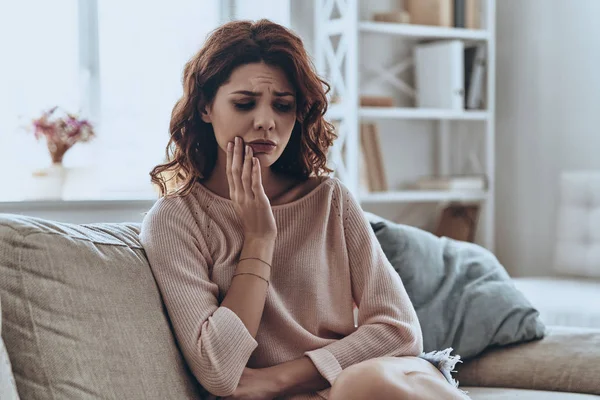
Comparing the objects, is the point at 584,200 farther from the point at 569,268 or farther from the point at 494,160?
the point at 494,160

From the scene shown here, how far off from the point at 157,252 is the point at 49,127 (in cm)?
187

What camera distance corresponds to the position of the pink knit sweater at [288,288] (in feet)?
4.71

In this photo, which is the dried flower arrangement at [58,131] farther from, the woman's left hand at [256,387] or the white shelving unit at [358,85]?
the woman's left hand at [256,387]

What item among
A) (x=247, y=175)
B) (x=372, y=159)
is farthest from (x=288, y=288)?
(x=372, y=159)

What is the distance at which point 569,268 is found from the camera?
12.3 feet

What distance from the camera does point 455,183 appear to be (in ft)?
13.2

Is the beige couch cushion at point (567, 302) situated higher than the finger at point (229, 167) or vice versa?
the finger at point (229, 167)

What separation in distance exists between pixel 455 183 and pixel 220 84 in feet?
8.46

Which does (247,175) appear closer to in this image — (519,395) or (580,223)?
(519,395)

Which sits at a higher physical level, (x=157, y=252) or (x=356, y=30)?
(x=356, y=30)

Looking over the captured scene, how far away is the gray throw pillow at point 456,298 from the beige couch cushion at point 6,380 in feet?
3.62

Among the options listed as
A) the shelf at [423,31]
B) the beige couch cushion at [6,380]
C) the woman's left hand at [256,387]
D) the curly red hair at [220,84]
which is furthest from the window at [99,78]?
the beige couch cushion at [6,380]

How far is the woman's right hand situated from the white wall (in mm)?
2764

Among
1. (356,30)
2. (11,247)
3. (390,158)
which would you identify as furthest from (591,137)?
(11,247)
